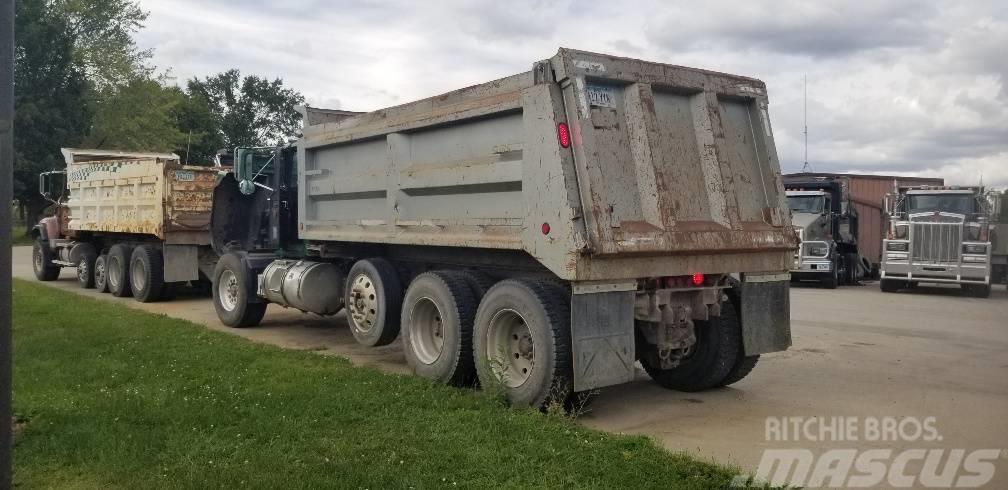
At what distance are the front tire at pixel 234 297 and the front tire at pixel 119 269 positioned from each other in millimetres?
4528

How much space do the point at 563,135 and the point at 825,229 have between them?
17123 millimetres

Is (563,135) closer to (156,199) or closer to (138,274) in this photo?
(156,199)

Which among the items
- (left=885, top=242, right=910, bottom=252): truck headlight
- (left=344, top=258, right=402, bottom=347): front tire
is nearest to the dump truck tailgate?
(left=344, top=258, right=402, bottom=347): front tire

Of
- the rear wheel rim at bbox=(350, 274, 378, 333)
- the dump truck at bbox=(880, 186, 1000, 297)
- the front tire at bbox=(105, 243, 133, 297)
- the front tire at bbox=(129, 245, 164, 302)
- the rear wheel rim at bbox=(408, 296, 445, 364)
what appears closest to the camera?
the rear wheel rim at bbox=(408, 296, 445, 364)

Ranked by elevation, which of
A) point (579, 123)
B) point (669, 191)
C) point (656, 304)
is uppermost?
point (579, 123)

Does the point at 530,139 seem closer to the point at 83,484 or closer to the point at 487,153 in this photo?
the point at 487,153

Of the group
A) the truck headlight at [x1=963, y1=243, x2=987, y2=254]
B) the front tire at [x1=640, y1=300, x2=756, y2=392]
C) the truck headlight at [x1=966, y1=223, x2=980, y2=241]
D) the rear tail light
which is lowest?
the front tire at [x1=640, y1=300, x2=756, y2=392]

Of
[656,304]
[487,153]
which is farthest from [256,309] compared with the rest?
[656,304]

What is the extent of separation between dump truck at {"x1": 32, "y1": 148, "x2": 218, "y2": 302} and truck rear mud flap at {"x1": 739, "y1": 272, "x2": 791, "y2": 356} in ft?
34.0

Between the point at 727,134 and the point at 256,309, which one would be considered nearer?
the point at 727,134

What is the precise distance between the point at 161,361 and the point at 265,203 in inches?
159

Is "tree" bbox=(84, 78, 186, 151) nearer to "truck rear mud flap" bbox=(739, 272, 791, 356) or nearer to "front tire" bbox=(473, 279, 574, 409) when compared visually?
"front tire" bbox=(473, 279, 574, 409)

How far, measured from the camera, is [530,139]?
6461 millimetres

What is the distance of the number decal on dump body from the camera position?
641cm
